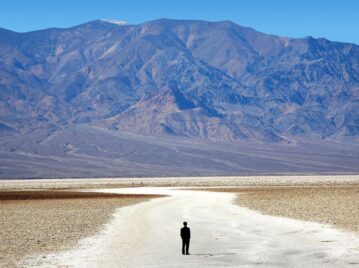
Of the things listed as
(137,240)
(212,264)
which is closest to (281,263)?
(212,264)

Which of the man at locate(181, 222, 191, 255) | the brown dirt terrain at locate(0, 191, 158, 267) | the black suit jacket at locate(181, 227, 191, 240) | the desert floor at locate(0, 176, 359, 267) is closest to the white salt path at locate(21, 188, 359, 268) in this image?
the desert floor at locate(0, 176, 359, 267)

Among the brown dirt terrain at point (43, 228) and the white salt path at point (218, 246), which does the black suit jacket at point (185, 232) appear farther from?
the brown dirt terrain at point (43, 228)

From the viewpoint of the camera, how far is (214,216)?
42.0 m

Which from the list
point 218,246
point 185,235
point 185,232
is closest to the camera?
point 185,232

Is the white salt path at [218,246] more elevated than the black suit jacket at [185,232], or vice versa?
the black suit jacket at [185,232]

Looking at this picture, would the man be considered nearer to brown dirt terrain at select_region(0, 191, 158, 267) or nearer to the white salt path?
the white salt path

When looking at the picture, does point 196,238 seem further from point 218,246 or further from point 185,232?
point 185,232

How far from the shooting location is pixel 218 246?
26.3 metres

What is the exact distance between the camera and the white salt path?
22.1 m

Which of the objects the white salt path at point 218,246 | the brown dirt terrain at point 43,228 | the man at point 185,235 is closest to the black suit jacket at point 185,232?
the man at point 185,235

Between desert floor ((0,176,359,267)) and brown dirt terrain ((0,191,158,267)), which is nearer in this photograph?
desert floor ((0,176,359,267))

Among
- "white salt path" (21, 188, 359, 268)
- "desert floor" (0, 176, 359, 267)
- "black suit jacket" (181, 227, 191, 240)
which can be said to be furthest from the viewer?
"black suit jacket" (181, 227, 191, 240)

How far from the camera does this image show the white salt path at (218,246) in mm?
22141

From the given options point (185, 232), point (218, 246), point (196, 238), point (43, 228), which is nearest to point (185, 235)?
point (185, 232)
